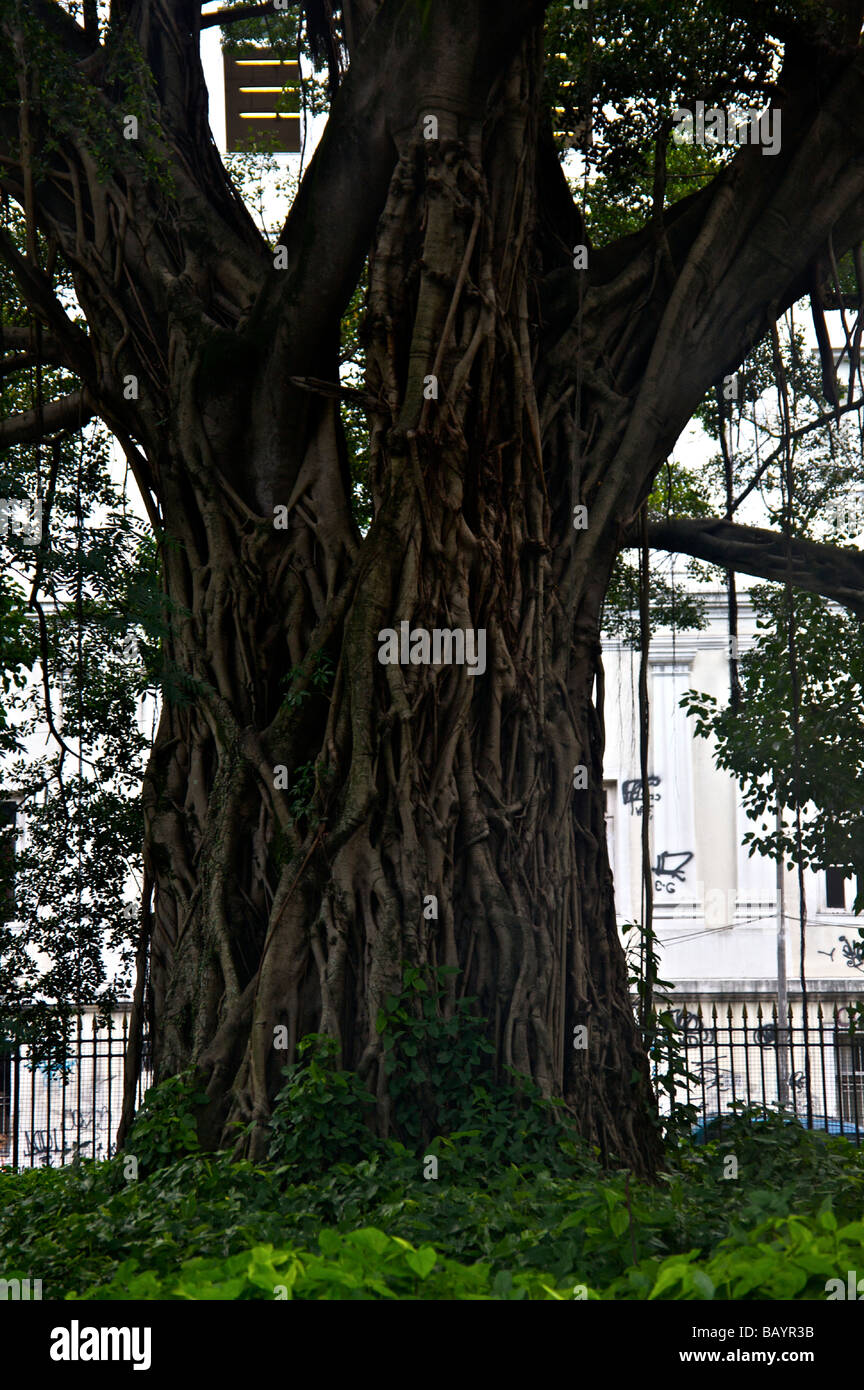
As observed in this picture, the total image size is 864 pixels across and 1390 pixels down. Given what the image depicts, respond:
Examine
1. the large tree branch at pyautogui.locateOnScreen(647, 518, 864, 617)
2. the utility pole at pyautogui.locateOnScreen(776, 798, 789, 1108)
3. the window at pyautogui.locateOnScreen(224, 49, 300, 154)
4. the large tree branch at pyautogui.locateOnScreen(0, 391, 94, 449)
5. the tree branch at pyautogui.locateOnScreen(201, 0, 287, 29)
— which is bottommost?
the utility pole at pyautogui.locateOnScreen(776, 798, 789, 1108)

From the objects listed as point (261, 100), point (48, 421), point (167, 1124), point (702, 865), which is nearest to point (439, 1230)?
point (167, 1124)

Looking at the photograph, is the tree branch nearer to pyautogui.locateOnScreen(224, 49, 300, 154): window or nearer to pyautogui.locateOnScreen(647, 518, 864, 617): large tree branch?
pyautogui.locateOnScreen(224, 49, 300, 154): window

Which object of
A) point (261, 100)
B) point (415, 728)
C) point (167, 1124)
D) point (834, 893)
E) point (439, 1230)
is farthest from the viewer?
point (834, 893)

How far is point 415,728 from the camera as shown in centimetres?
439

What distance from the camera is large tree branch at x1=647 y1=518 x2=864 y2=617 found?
6.77 metres

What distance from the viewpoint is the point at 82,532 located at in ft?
15.4

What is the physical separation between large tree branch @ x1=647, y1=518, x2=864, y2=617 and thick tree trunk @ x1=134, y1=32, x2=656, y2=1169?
1796 mm

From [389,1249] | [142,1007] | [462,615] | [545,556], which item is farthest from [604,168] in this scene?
[389,1249]

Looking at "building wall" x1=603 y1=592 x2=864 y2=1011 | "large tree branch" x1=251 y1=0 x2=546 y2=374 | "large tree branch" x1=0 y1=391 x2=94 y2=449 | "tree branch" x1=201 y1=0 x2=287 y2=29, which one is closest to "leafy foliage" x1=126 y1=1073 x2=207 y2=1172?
"large tree branch" x1=251 y1=0 x2=546 y2=374

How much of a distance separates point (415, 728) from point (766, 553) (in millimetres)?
3193

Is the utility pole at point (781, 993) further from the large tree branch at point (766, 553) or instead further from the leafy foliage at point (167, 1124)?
the leafy foliage at point (167, 1124)

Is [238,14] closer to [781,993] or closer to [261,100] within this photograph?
[261,100]

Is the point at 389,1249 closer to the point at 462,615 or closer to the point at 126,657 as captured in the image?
the point at 462,615

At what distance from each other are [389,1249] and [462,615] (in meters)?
2.52
